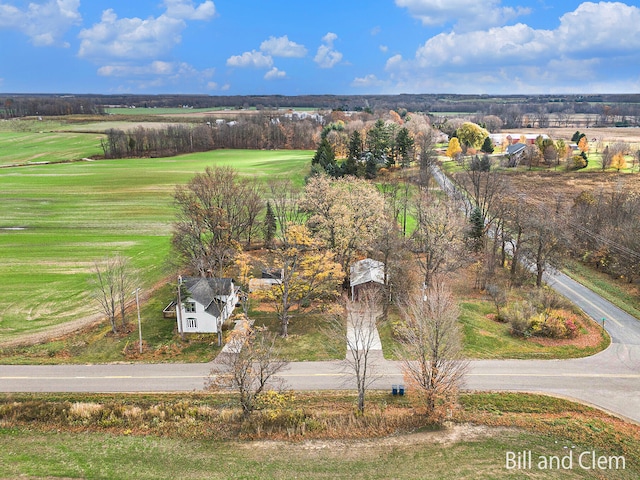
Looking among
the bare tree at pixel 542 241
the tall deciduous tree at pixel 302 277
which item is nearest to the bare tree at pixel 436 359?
the tall deciduous tree at pixel 302 277

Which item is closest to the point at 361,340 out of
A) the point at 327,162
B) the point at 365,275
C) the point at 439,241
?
the point at 365,275

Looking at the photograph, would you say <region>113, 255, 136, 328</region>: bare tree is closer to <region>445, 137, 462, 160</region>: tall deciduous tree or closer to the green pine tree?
the green pine tree

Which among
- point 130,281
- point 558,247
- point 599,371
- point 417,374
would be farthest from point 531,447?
point 130,281

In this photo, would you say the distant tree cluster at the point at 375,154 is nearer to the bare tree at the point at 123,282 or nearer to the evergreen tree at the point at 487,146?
the evergreen tree at the point at 487,146

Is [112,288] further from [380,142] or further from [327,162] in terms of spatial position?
[380,142]

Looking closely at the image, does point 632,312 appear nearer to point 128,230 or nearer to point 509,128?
point 128,230

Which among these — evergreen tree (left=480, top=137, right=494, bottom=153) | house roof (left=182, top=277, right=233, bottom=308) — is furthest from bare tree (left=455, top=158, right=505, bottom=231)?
house roof (left=182, top=277, right=233, bottom=308)

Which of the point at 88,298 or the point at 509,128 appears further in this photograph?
the point at 509,128
